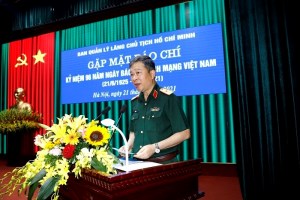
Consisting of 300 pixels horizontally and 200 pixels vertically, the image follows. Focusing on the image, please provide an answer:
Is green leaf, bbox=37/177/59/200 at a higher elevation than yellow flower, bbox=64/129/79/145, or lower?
lower

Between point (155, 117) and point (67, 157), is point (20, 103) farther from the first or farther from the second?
point (67, 157)

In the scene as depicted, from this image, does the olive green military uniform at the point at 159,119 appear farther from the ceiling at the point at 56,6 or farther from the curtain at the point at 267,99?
the ceiling at the point at 56,6

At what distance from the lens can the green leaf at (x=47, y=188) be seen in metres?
0.92

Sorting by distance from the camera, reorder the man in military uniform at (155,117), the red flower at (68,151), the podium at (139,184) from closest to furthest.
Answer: the podium at (139,184) → the red flower at (68,151) → the man in military uniform at (155,117)

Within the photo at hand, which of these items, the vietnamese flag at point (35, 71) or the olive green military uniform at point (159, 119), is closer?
the olive green military uniform at point (159, 119)

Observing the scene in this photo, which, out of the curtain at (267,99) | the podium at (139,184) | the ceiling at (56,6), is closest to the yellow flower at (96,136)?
the podium at (139,184)

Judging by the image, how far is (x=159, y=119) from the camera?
1.67 metres

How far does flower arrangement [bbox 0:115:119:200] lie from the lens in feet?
3.12

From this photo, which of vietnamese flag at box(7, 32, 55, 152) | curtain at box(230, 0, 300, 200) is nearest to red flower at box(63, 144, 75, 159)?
curtain at box(230, 0, 300, 200)

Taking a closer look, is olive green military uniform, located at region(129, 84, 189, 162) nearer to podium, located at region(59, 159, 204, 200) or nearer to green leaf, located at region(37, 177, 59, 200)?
podium, located at region(59, 159, 204, 200)

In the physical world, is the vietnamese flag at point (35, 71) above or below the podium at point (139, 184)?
above

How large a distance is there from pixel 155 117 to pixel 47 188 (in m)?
0.86

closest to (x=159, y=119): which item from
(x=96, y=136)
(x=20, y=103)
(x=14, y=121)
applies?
(x=96, y=136)

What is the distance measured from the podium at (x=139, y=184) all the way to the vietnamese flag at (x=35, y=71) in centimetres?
447
